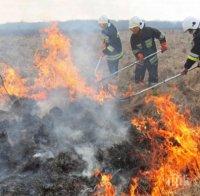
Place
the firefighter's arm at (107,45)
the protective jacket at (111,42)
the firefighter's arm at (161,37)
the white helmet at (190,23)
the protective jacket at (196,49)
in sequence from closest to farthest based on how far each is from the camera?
the white helmet at (190,23)
the protective jacket at (196,49)
the firefighter's arm at (161,37)
the protective jacket at (111,42)
the firefighter's arm at (107,45)

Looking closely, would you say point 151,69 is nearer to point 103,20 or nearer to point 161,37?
point 161,37

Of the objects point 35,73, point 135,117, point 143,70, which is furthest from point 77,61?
point 135,117

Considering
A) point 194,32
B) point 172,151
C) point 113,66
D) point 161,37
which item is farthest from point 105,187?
point 113,66

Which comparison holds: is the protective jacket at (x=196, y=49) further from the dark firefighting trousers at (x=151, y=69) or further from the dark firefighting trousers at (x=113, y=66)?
the dark firefighting trousers at (x=113, y=66)

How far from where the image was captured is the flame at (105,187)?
6874mm

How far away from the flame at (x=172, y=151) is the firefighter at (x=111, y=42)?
13.4ft

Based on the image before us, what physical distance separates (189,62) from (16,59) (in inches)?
442

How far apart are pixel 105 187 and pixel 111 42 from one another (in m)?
6.99

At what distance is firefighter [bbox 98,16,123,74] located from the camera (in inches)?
507

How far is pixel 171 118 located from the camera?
8.94 meters

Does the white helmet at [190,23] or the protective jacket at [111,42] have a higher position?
the white helmet at [190,23]

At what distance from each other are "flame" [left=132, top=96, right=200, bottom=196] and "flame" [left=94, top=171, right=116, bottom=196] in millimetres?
654

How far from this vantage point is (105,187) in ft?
23.0

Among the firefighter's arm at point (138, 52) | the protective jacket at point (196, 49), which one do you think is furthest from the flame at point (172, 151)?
the firefighter's arm at point (138, 52)
